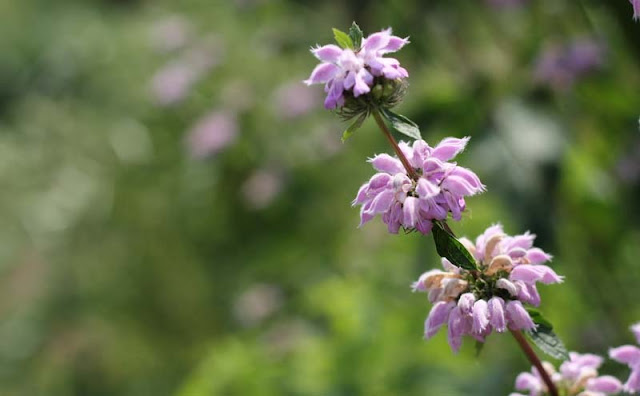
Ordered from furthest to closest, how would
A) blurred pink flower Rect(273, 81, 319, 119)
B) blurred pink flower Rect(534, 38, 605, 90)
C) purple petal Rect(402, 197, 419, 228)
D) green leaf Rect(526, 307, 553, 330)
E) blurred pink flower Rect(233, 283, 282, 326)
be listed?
blurred pink flower Rect(273, 81, 319, 119)
blurred pink flower Rect(233, 283, 282, 326)
blurred pink flower Rect(534, 38, 605, 90)
green leaf Rect(526, 307, 553, 330)
purple petal Rect(402, 197, 419, 228)

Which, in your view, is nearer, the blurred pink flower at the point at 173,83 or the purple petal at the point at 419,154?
the purple petal at the point at 419,154

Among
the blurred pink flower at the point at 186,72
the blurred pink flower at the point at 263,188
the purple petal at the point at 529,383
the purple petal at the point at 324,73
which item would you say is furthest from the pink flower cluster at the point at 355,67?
the blurred pink flower at the point at 186,72

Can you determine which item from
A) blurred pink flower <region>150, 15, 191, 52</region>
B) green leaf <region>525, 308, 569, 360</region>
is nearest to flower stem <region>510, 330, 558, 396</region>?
green leaf <region>525, 308, 569, 360</region>

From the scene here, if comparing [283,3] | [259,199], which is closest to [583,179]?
[259,199]

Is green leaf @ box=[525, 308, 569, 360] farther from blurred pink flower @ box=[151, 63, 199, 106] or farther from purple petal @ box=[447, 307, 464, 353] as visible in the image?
blurred pink flower @ box=[151, 63, 199, 106]

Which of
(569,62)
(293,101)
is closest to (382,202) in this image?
(569,62)

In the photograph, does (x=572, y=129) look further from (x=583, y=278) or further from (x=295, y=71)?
(x=295, y=71)

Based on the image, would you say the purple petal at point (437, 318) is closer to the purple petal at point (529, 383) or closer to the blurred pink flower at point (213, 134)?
the purple petal at point (529, 383)
